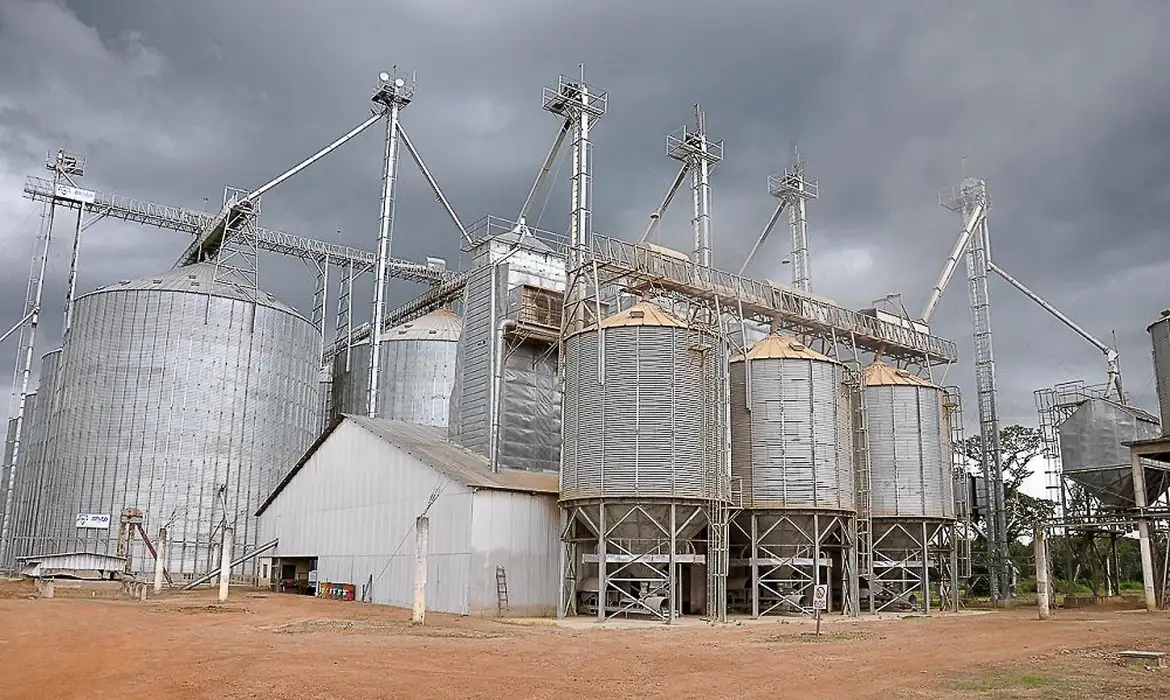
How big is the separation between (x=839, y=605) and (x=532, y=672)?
29298mm

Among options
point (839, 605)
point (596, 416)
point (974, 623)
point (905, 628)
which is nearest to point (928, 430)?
point (839, 605)

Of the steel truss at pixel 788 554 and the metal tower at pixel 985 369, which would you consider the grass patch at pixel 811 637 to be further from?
the metal tower at pixel 985 369

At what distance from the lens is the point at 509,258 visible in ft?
130

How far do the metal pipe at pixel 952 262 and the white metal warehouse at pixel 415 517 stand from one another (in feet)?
98.6

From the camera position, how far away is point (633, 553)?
3297 centimetres

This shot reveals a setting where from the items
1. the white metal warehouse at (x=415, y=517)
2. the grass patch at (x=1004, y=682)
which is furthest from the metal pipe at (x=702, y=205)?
the grass patch at (x=1004, y=682)

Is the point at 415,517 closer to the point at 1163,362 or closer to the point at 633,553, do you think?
the point at 633,553

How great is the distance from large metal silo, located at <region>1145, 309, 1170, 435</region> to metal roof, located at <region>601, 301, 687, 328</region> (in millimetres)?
21595

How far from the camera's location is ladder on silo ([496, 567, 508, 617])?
3322 cm

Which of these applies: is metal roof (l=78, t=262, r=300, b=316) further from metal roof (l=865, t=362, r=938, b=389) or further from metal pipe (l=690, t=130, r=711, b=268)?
metal roof (l=865, t=362, r=938, b=389)

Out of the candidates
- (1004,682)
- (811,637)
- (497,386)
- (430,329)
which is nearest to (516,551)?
(497,386)

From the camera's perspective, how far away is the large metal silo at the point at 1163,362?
39.7 meters

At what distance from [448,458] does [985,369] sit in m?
36.8

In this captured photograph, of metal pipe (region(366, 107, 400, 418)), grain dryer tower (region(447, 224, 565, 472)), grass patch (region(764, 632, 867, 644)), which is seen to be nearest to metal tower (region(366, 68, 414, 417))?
metal pipe (region(366, 107, 400, 418))
